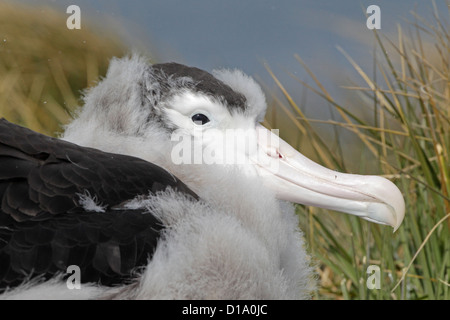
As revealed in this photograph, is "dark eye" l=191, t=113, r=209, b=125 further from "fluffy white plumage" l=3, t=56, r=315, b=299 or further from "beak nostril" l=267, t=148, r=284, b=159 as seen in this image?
"beak nostril" l=267, t=148, r=284, b=159

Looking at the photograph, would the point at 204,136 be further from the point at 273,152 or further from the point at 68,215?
the point at 68,215

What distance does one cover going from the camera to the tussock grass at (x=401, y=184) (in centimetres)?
293

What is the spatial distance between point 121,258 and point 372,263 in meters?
1.63

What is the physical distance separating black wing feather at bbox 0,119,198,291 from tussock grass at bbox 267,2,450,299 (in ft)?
4.24

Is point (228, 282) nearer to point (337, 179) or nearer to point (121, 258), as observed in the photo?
point (121, 258)

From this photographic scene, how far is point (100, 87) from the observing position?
7.13 feet

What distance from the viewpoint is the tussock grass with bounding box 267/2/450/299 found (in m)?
2.93

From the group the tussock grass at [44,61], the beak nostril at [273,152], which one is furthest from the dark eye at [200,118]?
the tussock grass at [44,61]

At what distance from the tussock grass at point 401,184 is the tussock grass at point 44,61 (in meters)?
2.05

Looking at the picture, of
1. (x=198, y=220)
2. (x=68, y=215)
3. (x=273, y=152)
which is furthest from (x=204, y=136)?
(x=68, y=215)

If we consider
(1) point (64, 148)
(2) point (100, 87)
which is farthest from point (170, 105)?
(1) point (64, 148)

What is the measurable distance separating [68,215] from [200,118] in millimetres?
567

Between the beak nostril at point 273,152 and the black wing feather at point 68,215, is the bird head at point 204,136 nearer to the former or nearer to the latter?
the beak nostril at point 273,152

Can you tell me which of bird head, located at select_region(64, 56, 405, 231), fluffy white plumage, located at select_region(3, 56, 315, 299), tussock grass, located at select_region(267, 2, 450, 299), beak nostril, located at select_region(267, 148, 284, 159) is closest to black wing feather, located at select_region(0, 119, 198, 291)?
fluffy white plumage, located at select_region(3, 56, 315, 299)
